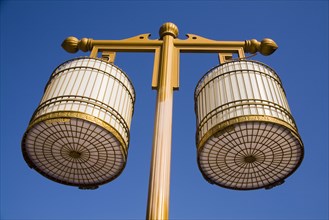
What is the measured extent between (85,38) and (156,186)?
14.0 feet

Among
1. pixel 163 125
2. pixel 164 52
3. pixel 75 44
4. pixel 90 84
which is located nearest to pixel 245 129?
pixel 163 125

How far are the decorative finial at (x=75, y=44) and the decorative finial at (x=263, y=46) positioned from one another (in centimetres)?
335

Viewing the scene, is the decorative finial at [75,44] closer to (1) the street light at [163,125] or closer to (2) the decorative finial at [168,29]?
(1) the street light at [163,125]

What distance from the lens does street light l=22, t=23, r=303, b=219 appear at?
217 inches

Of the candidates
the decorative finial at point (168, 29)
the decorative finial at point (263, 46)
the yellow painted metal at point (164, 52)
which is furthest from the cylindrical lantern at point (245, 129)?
the decorative finial at point (168, 29)

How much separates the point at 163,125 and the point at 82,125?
1290 mm

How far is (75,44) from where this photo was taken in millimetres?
7875

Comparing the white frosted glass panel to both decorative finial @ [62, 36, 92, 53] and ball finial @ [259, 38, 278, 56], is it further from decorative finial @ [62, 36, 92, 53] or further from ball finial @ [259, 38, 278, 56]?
ball finial @ [259, 38, 278, 56]

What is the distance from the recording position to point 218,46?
7.32 meters

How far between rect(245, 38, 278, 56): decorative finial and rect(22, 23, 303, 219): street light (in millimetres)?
520

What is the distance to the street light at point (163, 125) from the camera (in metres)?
5.52

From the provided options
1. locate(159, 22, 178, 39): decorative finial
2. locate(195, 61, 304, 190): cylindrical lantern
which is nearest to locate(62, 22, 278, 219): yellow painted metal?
locate(159, 22, 178, 39): decorative finial

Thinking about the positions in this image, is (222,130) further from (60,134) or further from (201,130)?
(60,134)

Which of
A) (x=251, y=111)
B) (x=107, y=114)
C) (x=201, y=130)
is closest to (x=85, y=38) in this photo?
(x=107, y=114)
